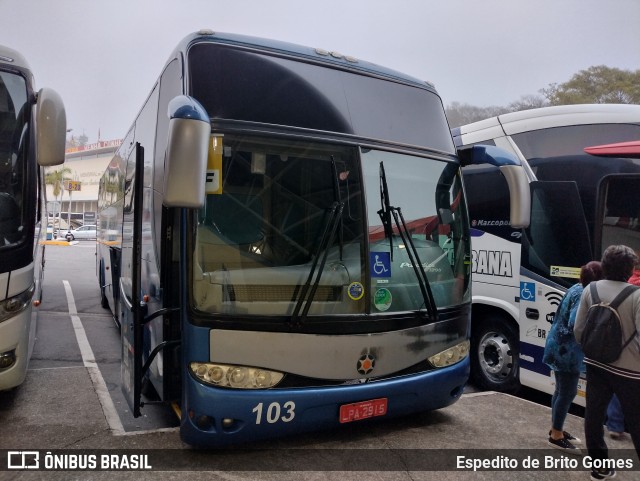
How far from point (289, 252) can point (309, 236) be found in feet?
0.62

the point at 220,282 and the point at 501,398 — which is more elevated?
the point at 220,282

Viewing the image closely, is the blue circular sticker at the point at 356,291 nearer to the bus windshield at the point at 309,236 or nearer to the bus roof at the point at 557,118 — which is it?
the bus windshield at the point at 309,236

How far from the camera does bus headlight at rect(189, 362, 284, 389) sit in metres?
3.39

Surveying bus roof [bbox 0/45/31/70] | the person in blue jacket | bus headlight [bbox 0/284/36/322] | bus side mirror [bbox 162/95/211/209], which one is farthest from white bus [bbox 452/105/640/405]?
bus roof [bbox 0/45/31/70]

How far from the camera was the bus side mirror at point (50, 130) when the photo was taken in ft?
13.6

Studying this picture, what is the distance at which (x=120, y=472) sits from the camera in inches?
138

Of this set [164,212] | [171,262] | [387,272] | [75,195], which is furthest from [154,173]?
[75,195]

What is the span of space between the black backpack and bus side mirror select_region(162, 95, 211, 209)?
2765 millimetres

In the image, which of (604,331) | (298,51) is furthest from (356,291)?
(298,51)

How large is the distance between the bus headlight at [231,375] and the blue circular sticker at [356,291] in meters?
0.81

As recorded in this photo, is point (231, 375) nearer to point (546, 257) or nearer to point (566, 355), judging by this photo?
point (566, 355)

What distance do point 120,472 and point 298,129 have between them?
270 cm

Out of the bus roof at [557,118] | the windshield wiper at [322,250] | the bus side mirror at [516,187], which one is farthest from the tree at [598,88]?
the windshield wiper at [322,250]

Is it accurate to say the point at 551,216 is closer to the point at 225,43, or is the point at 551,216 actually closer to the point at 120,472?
the point at 225,43
